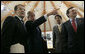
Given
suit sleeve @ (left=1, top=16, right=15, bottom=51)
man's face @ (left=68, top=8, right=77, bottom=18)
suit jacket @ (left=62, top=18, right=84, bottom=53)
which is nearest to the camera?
suit sleeve @ (left=1, top=16, right=15, bottom=51)

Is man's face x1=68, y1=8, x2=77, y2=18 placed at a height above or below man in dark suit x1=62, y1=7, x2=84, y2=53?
above

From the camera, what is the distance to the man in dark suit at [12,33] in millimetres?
2230

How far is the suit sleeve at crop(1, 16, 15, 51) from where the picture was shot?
2.23 meters

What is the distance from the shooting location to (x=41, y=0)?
4.50 m

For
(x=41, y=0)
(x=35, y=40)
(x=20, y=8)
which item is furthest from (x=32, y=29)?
(x=41, y=0)

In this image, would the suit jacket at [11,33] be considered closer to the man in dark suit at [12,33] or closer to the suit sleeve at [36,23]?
the man in dark suit at [12,33]

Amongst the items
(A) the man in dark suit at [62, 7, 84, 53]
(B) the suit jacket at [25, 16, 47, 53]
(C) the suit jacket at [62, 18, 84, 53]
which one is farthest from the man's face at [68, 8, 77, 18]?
(B) the suit jacket at [25, 16, 47, 53]

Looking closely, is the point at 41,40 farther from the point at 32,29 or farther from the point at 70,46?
the point at 70,46

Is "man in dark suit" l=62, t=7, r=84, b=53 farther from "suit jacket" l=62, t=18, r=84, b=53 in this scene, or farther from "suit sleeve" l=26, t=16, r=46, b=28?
"suit sleeve" l=26, t=16, r=46, b=28

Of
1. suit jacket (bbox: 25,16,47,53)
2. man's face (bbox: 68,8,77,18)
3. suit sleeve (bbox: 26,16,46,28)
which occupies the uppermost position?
man's face (bbox: 68,8,77,18)

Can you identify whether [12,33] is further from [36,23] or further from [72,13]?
[72,13]

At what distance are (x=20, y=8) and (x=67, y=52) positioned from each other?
33.7 inches

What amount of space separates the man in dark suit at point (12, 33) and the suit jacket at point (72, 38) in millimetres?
533

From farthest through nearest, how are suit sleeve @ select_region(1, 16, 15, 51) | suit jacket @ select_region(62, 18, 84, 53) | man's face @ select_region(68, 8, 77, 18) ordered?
1. man's face @ select_region(68, 8, 77, 18)
2. suit jacket @ select_region(62, 18, 84, 53)
3. suit sleeve @ select_region(1, 16, 15, 51)
